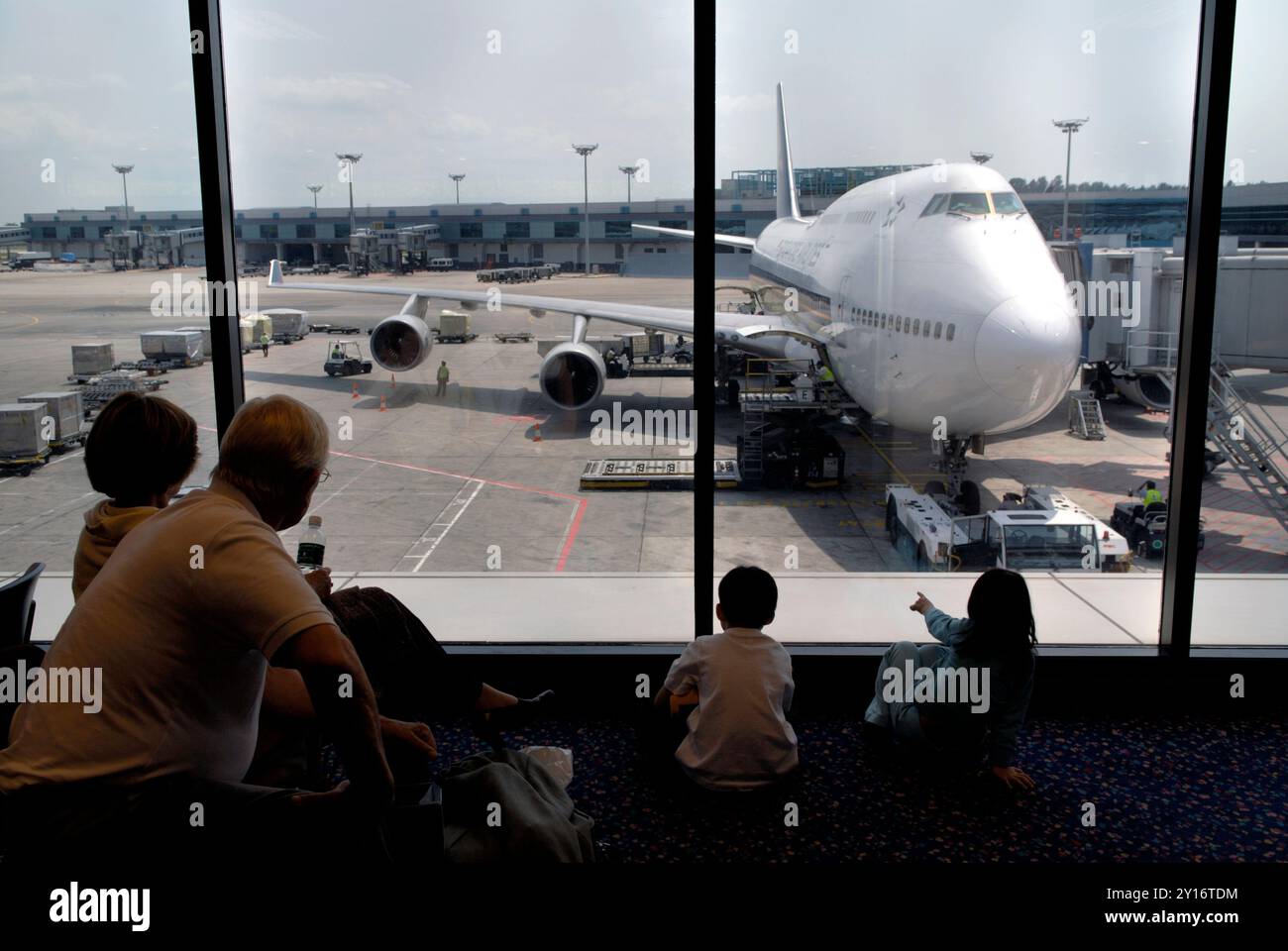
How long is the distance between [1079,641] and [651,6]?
12.0 feet

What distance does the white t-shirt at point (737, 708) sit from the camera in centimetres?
323

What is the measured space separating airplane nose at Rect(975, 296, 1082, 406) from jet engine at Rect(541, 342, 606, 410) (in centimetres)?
553

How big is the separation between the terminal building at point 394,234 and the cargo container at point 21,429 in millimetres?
3290

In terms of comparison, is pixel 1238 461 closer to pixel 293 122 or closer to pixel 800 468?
pixel 800 468

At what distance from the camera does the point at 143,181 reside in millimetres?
4695

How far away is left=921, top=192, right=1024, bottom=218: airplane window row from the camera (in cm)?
947

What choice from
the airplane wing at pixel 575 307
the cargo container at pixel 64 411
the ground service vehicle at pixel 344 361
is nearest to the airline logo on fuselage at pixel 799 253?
→ the airplane wing at pixel 575 307

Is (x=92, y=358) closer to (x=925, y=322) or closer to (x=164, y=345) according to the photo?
(x=164, y=345)

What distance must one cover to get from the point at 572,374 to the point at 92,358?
18.2ft

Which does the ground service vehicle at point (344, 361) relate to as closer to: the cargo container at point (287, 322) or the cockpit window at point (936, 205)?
the cargo container at point (287, 322)

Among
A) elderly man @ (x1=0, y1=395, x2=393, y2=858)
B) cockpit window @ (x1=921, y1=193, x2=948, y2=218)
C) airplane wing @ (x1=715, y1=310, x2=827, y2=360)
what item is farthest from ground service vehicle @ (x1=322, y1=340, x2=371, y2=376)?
elderly man @ (x1=0, y1=395, x2=393, y2=858)

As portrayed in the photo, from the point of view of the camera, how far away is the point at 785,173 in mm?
21828

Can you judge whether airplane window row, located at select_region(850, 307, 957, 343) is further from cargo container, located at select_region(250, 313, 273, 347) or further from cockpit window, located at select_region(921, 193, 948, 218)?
cargo container, located at select_region(250, 313, 273, 347)

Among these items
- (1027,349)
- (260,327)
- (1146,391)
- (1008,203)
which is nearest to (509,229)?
(1027,349)
